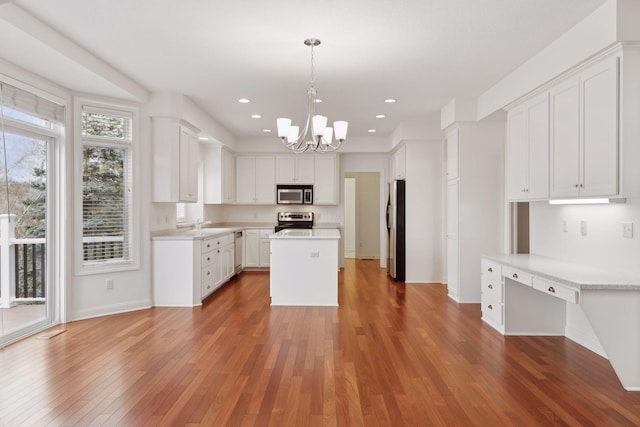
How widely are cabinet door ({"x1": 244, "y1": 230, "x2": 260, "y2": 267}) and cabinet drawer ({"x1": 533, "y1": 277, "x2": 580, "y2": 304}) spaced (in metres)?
→ 5.58

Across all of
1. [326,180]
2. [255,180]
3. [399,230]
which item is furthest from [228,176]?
[399,230]

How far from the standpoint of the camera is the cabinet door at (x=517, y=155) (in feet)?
13.3

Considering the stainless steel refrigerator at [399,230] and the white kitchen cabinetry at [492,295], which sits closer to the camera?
the white kitchen cabinetry at [492,295]

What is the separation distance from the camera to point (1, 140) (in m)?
3.53

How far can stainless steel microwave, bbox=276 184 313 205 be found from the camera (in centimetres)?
808

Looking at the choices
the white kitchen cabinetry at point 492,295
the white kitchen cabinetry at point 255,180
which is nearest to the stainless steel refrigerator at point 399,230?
the white kitchen cabinetry at point 492,295

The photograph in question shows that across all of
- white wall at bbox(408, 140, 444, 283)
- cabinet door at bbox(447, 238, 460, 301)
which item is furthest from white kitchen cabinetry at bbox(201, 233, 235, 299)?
cabinet door at bbox(447, 238, 460, 301)

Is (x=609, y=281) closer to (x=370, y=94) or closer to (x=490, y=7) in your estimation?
(x=490, y=7)

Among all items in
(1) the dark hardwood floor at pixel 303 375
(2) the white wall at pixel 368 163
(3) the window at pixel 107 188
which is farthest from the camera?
(2) the white wall at pixel 368 163

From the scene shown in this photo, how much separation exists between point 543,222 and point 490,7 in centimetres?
238

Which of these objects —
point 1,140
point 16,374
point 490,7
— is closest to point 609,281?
point 490,7

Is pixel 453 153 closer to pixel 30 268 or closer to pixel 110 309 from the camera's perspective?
pixel 110 309

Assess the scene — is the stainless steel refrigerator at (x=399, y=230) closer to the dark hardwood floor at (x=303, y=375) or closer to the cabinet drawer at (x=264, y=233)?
the dark hardwood floor at (x=303, y=375)

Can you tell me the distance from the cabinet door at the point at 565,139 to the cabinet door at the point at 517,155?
1.55ft
